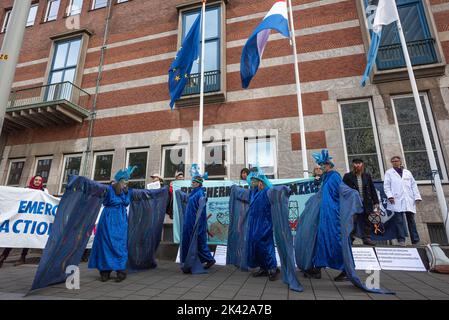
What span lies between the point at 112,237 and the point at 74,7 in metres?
14.4

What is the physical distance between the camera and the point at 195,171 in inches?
220

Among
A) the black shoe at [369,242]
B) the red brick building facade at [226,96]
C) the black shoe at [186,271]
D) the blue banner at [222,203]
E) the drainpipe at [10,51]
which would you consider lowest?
the black shoe at [186,271]

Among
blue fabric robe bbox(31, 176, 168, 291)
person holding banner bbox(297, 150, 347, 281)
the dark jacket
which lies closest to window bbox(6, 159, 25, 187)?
blue fabric robe bbox(31, 176, 168, 291)

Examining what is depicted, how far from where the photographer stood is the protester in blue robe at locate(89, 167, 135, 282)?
163 inches

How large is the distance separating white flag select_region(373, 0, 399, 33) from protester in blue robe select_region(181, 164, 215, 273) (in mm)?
6285

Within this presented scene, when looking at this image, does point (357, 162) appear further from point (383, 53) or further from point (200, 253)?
point (383, 53)

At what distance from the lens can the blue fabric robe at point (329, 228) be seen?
3684 mm

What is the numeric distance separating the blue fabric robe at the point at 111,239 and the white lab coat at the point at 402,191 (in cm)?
540

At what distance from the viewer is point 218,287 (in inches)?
149

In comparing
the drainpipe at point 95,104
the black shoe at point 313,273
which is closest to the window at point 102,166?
the drainpipe at point 95,104

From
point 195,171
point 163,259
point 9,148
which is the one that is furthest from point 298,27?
point 9,148

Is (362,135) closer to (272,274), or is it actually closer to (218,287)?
(272,274)

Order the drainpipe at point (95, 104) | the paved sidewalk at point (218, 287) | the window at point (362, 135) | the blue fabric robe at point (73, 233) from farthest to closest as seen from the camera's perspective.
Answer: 1. the drainpipe at point (95, 104)
2. the window at point (362, 135)
3. the blue fabric robe at point (73, 233)
4. the paved sidewalk at point (218, 287)

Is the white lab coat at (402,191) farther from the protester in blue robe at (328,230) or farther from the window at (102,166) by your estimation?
the window at (102,166)
